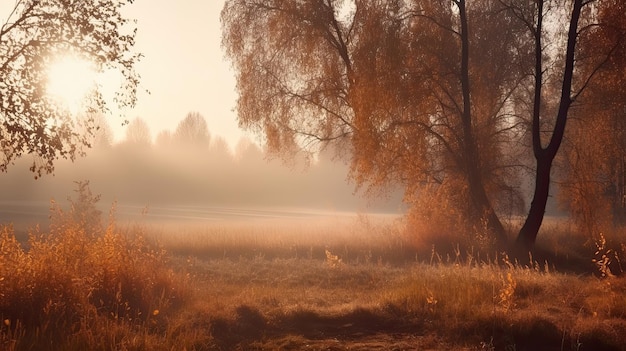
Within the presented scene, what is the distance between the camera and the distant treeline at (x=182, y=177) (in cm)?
7831

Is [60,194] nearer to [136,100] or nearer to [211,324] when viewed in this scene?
[136,100]

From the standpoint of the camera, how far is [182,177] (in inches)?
3551

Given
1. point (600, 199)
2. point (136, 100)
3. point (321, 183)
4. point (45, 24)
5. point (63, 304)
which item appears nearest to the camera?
point (63, 304)

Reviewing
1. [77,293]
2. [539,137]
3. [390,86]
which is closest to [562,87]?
[539,137]

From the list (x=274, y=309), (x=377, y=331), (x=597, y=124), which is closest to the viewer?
(x=377, y=331)

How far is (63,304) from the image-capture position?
26.1 ft

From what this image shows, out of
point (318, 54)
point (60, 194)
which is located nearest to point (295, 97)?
point (318, 54)

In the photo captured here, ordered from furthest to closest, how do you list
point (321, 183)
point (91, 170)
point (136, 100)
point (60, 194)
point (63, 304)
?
1. point (321, 183)
2. point (91, 170)
3. point (60, 194)
4. point (136, 100)
5. point (63, 304)

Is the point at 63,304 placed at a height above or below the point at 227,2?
below

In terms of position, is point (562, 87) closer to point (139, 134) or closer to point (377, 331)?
point (377, 331)

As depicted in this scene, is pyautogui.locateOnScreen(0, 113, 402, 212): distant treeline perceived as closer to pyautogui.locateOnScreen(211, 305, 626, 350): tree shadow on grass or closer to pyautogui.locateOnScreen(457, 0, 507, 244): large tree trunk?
pyautogui.locateOnScreen(457, 0, 507, 244): large tree trunk

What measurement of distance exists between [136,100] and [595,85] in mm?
14762

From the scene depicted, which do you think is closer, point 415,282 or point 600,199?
point 415,282

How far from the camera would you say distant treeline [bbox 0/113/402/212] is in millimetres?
78312
